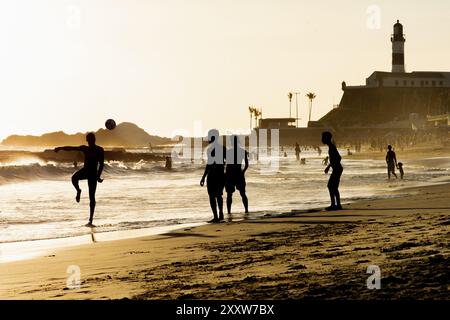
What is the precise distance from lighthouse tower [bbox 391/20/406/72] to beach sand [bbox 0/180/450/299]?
12949 cm

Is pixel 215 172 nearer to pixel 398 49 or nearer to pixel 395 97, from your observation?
pixel 398 49

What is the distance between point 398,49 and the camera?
14138cm

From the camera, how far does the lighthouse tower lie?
450 ft

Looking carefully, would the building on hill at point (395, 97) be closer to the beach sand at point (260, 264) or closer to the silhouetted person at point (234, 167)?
the silhouetted person at point (234, 167)

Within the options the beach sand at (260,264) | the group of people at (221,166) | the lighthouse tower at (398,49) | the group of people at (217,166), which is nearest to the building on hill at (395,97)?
the lighthouse tower at (398,49)

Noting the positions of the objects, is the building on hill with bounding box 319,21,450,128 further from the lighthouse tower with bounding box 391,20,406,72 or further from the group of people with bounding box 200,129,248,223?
the group of people with bounding box 200,129,248,223

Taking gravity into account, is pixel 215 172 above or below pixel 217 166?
below

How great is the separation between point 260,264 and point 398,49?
13905 cm

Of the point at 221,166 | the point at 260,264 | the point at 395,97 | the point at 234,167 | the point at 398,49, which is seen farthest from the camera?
the point at 395,97

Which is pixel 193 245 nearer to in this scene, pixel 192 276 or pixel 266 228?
pixel 266 228

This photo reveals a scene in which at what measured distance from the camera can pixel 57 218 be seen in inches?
705

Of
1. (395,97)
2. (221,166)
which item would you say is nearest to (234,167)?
(221,166)
